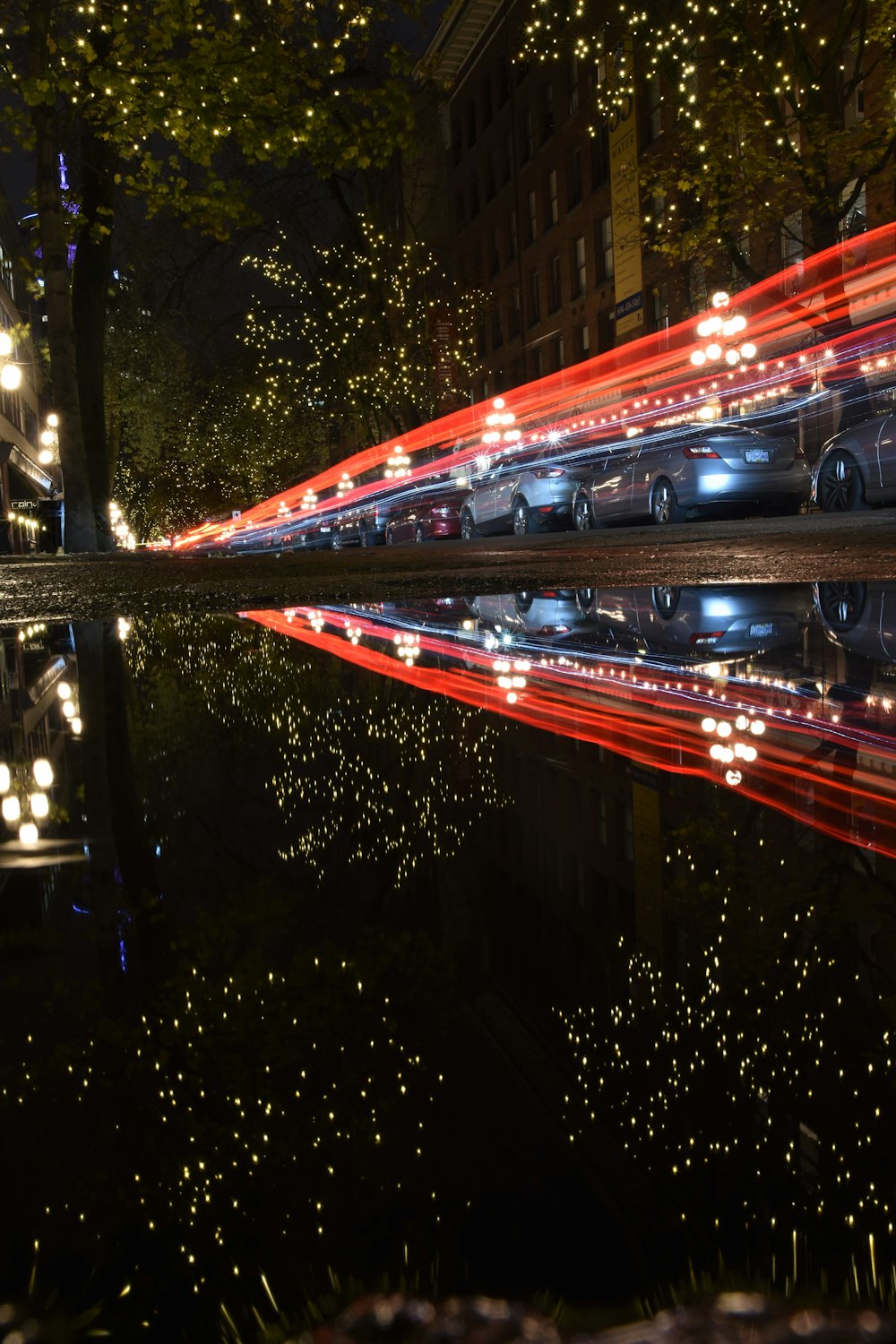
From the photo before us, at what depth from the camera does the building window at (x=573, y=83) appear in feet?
136

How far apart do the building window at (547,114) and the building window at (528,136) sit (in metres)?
1.03

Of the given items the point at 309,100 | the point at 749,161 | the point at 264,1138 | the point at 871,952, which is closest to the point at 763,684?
the point at 871,952

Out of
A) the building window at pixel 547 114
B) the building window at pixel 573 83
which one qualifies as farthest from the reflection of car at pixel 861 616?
the building window at pixel 547 114

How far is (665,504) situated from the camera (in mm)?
16469

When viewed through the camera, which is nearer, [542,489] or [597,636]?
[597,636]

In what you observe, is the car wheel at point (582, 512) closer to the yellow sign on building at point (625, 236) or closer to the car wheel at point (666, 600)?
the car wheel at point (666, 600)

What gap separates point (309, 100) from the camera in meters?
16.6

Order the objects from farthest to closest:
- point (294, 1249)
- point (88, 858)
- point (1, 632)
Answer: point (1, 632) → point (88, 858) → point (294, 1249)

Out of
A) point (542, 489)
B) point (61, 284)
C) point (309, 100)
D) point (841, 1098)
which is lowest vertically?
point (841, 1098)

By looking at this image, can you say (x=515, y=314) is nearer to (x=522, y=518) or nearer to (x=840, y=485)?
(x=522, y=518)

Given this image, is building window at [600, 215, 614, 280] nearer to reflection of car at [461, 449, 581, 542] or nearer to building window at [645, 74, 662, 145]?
building window at [645, 74, 662, 145]

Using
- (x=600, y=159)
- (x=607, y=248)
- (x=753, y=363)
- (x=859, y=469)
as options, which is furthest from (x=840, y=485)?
(x=600, y=159)

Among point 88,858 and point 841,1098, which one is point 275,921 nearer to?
point 88,858

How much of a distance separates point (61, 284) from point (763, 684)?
1823 cm
